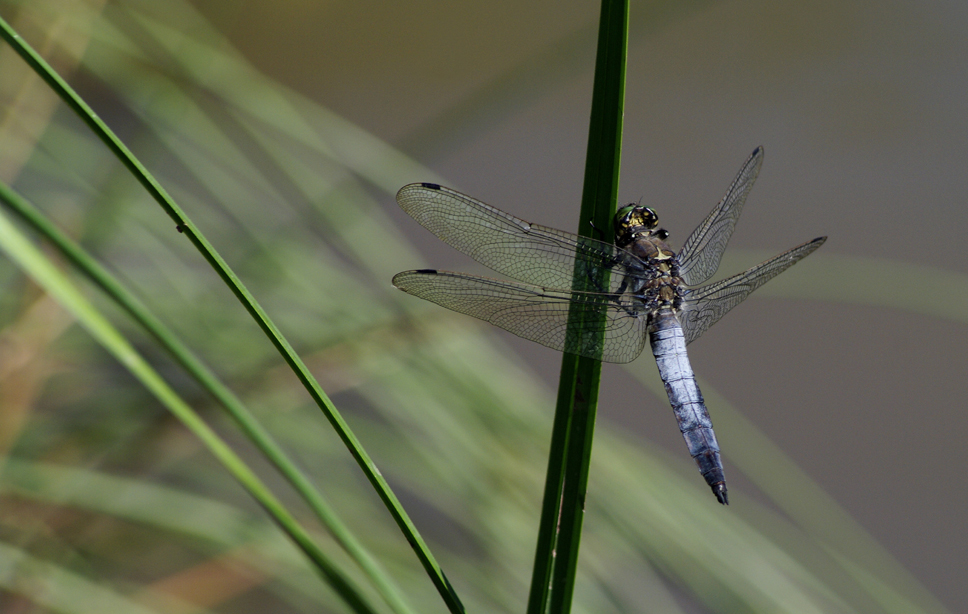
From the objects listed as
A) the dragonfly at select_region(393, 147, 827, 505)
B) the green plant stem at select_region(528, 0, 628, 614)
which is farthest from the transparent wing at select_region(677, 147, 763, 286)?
the green plant stem at select_region(528, 0, 628, 614)

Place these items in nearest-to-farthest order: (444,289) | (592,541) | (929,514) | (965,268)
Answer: (444,289), (592,541), (929,514), (965,268)

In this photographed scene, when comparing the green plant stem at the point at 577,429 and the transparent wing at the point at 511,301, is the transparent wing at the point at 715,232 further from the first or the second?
the green plant stem at the point at 577,429

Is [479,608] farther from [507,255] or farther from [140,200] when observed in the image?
[140,200]

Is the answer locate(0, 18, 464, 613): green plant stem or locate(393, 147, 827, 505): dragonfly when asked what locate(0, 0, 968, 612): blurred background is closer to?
locate(393, 147, 827, 505): dragonfly

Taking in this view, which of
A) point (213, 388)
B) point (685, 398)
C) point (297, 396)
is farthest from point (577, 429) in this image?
point (297, 396)

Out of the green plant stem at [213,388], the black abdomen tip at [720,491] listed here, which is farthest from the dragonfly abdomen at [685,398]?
the green plant stem at [213,388]

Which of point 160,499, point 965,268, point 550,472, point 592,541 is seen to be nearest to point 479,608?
point 592,541

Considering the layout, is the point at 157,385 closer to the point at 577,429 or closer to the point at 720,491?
the point at 577,429
